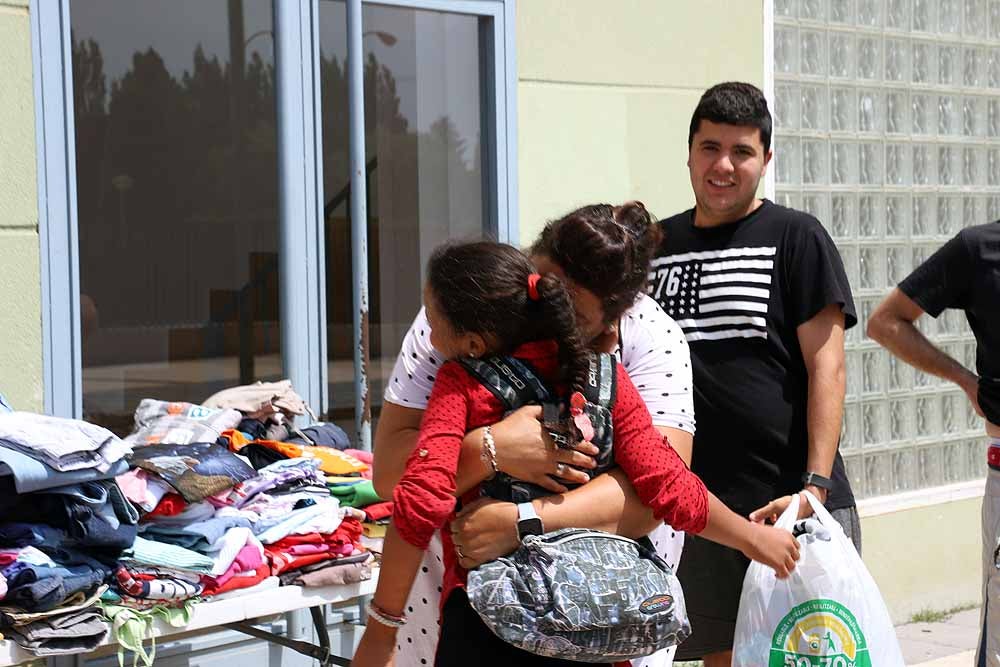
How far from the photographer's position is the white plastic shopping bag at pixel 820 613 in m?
2.92

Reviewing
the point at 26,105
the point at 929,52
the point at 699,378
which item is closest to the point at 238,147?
the point at 26,105

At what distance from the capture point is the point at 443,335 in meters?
2.23

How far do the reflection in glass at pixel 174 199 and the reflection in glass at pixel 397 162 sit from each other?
9.0 inches

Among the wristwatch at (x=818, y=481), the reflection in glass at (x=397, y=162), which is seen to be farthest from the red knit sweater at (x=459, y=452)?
the reflection in glass at (x=397, y=162)

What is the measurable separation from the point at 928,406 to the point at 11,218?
4417mm

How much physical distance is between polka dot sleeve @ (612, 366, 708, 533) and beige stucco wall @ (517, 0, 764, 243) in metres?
2.78

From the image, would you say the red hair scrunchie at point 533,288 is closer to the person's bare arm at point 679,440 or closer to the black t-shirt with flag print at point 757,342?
the person's bare arm at point 679,440

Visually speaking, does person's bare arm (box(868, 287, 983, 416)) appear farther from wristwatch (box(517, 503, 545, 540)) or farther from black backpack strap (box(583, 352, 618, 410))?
wristwatch (box(517, 503, 545, 540))

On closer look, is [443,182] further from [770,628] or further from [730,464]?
[770,628]

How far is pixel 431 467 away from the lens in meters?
2.11

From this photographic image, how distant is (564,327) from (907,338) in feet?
6.46

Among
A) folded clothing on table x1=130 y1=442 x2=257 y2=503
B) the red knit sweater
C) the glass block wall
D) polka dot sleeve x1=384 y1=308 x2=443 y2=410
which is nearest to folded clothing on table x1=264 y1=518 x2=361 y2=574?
folded clothing on table x1=130 y1=442 x2=257 y2=503

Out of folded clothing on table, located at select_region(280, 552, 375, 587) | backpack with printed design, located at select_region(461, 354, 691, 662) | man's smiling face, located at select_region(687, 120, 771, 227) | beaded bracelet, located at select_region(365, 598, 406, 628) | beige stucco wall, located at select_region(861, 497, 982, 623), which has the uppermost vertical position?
man's smiling face, located at select_region(687, 120, 771, 227)

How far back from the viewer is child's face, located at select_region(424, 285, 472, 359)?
87.2 inches
